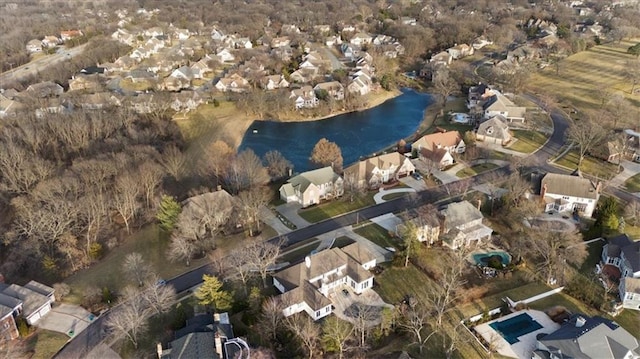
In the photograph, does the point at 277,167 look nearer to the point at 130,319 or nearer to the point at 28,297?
the point at 130,319

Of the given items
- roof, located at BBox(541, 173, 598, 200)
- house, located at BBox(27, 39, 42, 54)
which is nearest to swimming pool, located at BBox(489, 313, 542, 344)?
roof, located at BBox(541, 173, 598, 200)

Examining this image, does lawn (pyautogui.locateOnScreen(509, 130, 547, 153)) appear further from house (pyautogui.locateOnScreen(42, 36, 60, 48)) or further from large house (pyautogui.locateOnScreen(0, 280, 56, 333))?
house (pyautogui.locateOnScreen(42, 36, 60, 48))

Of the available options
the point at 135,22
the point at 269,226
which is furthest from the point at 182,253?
the point at 135,22

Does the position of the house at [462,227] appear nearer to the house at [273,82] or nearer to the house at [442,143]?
the house at [442,143]

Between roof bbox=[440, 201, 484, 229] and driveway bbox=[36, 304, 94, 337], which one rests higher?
roof bbox=[440, 201, 484, 229]

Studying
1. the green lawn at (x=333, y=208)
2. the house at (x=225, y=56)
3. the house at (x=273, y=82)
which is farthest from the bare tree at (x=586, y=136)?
the house at (x=225, y=56)
